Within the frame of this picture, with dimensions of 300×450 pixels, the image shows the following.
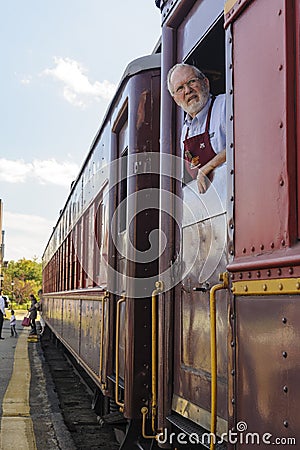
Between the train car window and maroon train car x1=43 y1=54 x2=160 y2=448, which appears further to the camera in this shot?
maroon train car x1=43 y1=54 x2=160 y2=448

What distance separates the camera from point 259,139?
91.1 inches

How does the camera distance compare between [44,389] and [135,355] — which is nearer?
[135,355]

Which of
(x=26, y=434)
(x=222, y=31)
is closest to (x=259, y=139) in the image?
(x=222, y=31)

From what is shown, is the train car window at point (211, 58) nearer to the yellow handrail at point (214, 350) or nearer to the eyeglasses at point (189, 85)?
the eyeglasses at point (189, 85)

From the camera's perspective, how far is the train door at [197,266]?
2861 mm

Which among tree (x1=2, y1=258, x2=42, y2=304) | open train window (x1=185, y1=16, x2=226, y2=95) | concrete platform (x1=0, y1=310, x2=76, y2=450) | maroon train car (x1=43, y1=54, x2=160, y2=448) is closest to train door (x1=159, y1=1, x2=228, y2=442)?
open train window (x1=185, y1=16, x2=226, y2=95)

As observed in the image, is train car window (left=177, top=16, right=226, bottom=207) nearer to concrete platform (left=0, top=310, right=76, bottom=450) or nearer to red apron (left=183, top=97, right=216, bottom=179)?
red apron (left=183, top=97, right=216, bottom=179)

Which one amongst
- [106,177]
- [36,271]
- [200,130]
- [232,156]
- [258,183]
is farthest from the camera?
[36,271]

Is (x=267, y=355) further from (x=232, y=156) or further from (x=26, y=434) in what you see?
(x=26, y=434)

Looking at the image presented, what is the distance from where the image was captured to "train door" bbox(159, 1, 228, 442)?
2.86 m

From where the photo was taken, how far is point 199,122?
325 cm

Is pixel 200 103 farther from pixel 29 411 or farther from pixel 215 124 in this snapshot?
pixel 29 411

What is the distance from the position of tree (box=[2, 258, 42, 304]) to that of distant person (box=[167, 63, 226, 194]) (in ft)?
187

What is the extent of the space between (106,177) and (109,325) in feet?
4.43
